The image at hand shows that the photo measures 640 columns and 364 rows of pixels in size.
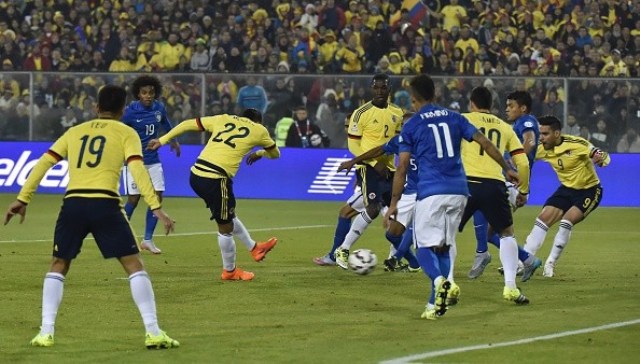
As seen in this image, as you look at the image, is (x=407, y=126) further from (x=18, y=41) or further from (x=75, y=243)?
(x=18, y=41)

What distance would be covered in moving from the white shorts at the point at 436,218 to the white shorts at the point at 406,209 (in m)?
3.97

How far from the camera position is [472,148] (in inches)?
533

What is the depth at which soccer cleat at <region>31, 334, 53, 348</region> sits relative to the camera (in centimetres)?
1017

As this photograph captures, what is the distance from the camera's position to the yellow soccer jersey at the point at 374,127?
16250mm

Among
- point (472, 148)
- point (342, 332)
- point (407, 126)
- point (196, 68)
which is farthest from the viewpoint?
point (196, 68)

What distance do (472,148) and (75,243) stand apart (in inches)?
191

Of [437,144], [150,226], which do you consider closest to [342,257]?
[150,226]

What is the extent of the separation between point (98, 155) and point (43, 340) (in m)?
1.48

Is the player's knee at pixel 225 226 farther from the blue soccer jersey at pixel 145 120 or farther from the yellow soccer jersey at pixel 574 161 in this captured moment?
the blue soccer jersey at pixel 145 120

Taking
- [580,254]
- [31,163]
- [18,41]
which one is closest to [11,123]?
[31,163]

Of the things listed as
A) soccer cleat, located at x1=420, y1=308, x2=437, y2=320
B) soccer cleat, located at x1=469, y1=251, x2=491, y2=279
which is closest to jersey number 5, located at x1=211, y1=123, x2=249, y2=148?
A: soccer cleat, located at x1=469, y1=251, x2=491, y2=279

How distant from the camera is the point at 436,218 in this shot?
11719 mm

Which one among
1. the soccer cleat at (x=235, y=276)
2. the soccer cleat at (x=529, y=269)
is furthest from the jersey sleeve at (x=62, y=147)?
the soccer cleat at (x=529, y=269)

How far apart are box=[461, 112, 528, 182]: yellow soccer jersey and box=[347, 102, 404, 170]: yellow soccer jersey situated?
2.77 m
